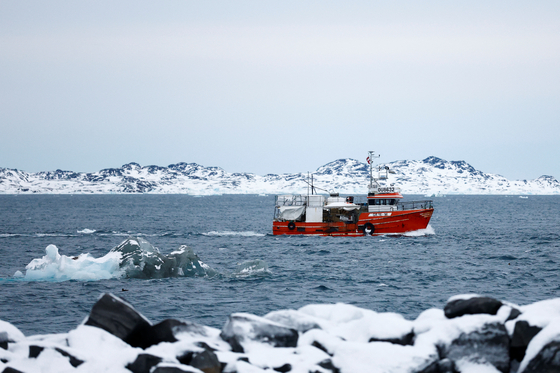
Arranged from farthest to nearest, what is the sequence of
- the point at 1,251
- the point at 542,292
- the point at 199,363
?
the point at 1,251 < the point at 542,292 < the point at 199,363

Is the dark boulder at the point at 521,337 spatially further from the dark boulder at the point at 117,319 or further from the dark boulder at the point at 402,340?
the dark boulder at the point at 117,319

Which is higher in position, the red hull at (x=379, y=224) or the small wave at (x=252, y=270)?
the red hull at (x=379, y=224)

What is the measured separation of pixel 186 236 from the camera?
190ft

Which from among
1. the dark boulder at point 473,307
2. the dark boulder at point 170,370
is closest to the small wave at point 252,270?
the dark boulder at point 473,307

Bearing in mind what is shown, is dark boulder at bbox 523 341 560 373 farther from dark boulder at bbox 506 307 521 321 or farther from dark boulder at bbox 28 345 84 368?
dark boulder at bbox 28 345 84 368

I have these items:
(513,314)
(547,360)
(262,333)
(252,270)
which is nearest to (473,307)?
(513,314)

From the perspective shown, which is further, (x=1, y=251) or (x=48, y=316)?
(x=1, y=251)

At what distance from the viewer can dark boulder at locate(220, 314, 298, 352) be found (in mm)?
10195

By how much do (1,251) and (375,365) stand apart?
41228mm

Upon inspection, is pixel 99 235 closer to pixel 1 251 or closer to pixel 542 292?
pixel 1 251

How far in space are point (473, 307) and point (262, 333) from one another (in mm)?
4006

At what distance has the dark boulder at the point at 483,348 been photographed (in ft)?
32.2

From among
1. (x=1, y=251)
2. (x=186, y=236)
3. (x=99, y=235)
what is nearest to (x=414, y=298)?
(x=1, y=251)

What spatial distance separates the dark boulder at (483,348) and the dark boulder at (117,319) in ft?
18.5
